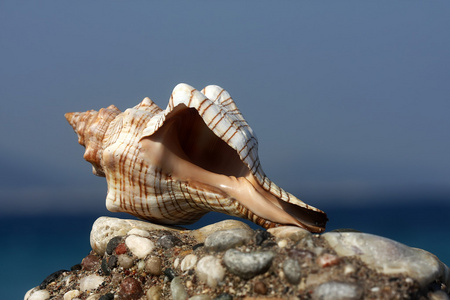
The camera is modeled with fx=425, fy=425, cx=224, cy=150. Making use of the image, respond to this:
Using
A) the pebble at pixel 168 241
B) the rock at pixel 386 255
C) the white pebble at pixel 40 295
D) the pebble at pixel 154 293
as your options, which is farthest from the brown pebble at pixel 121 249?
the rock at pixel 386 255

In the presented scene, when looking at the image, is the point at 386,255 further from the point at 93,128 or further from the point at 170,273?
the point at 93,128

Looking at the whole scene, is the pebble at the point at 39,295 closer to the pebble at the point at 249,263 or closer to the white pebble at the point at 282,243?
the pebble at the point at 249,263

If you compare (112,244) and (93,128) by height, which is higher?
(93,128)

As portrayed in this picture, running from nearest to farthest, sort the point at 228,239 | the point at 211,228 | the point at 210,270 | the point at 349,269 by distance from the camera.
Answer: the point at 349,269 → the point at 210,270 → the point at 228,239 → the point at 211,228

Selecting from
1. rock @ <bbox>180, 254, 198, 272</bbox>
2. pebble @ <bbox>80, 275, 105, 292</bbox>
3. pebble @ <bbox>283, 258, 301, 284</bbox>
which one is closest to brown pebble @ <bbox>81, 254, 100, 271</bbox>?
pebble @ <bbox>80, 275, 105, 292</bbox>

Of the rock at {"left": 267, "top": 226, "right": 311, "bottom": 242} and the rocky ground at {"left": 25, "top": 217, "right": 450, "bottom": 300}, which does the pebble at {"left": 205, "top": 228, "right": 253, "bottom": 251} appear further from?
the rock at {"left": 267, "top": 226, "right": 311, "bottom": 242}

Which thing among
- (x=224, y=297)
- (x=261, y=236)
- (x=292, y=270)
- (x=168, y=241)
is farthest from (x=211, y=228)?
(x=292, y=270)

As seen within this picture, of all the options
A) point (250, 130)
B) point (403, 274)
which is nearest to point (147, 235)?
point (250, 130)
